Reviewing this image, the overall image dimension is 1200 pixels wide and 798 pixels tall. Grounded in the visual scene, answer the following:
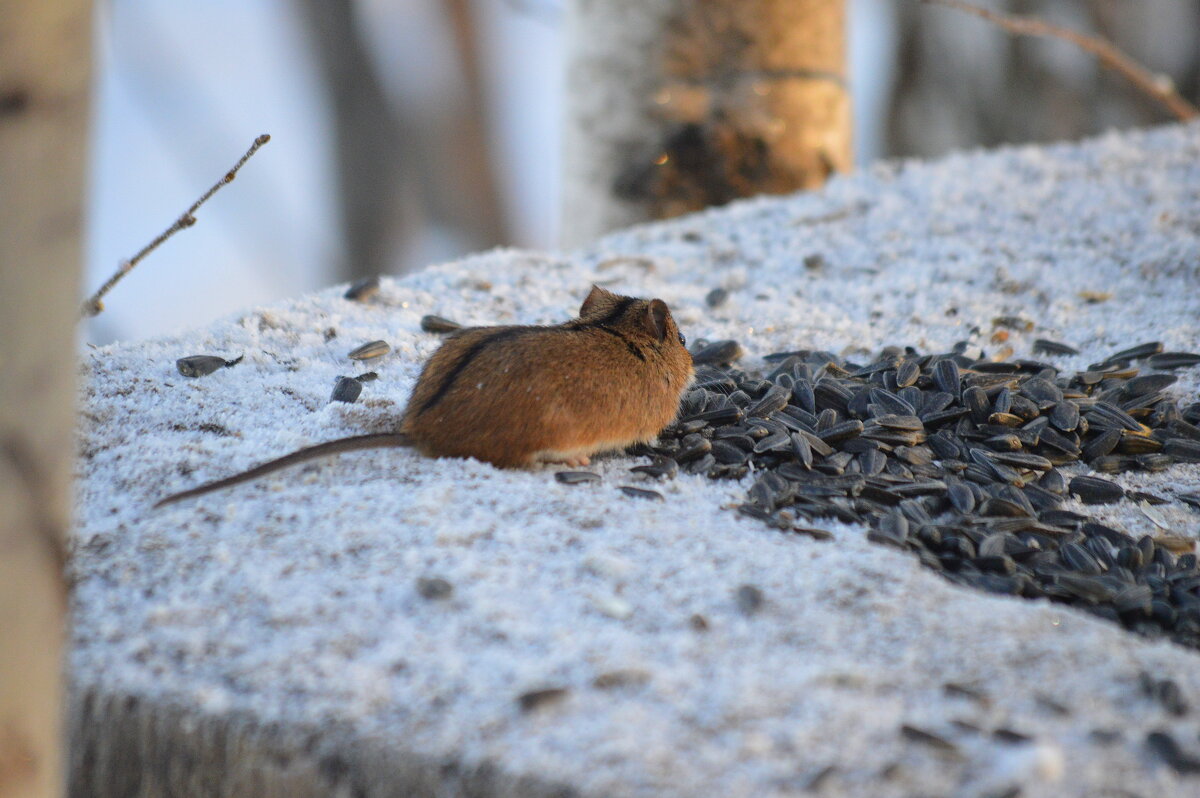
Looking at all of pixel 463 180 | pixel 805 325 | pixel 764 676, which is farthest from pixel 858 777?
pixel 463 180

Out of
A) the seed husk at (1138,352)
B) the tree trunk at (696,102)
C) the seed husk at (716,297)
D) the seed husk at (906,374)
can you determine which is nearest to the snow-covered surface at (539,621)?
the seed husk at (1138,352)

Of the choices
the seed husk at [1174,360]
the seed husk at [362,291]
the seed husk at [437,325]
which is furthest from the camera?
the seed husk at [362,291]

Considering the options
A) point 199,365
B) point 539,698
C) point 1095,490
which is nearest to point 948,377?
point 1095,490

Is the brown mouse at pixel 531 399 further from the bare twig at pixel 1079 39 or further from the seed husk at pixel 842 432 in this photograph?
the bare twig at pixel 1079 39

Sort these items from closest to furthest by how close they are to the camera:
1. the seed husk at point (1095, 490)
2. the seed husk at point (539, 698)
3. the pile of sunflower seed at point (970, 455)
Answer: the seed husk at point (539, 698) → the pile of sunflower seed at point (970, 455) → the seed husk at point (1095, 490)

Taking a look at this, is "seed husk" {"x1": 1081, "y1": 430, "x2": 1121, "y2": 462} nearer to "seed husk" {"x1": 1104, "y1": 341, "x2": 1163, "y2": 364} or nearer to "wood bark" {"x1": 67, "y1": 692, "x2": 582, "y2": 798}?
"seed husk" {"x1": 1104, "y1": 341, "x2": 1163, "y2": 364}

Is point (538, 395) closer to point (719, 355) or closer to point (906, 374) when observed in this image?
point (719, 355)
